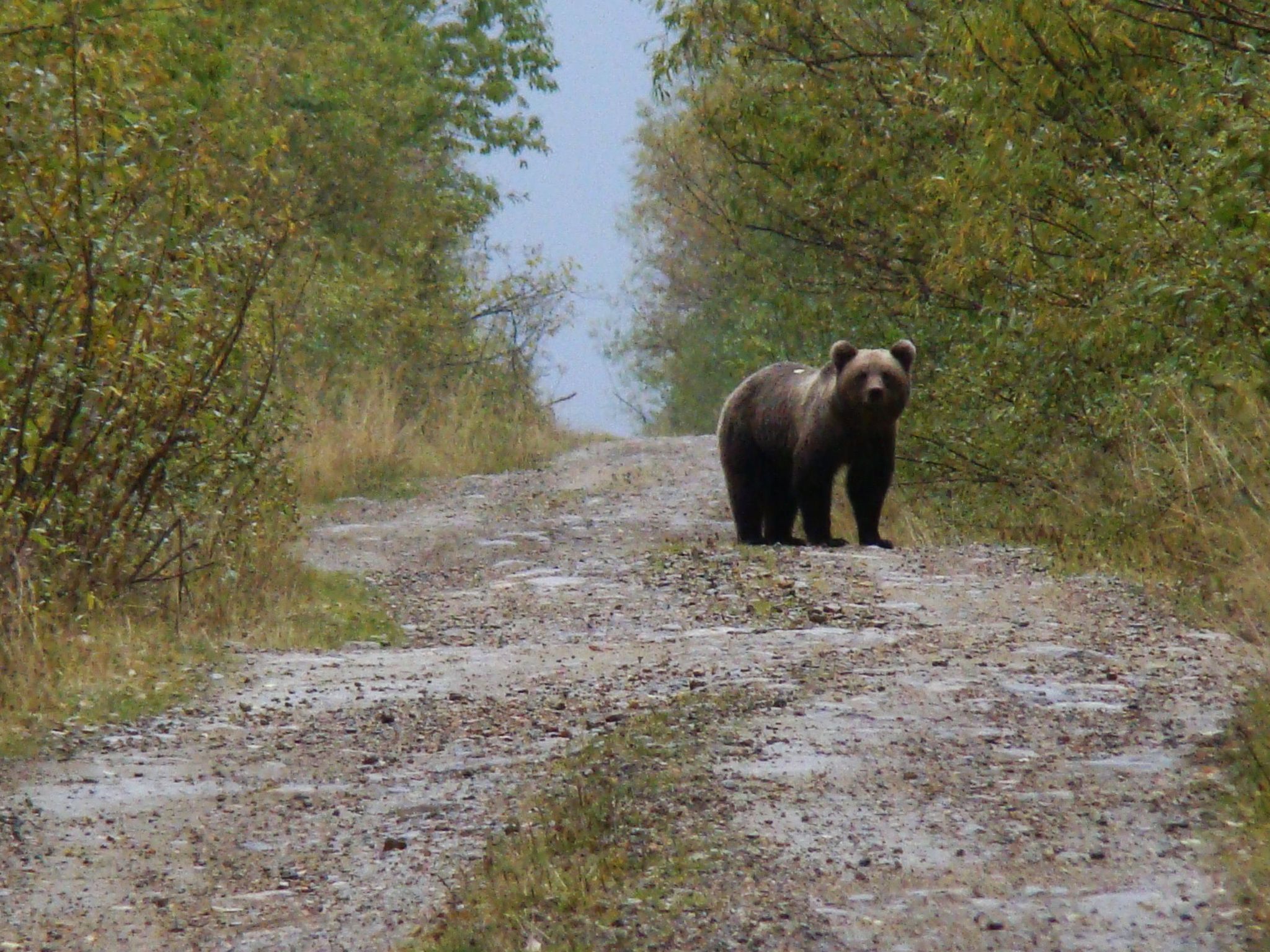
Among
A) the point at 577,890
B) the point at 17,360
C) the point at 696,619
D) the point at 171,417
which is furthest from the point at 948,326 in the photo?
the point at 577,890

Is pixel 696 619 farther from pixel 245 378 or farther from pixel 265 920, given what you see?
pixel 265 920

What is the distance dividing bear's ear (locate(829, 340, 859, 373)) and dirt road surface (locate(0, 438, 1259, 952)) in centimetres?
274

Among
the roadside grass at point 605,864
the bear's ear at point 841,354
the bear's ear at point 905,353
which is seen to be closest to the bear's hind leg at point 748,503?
the bear's ear at point 841,354

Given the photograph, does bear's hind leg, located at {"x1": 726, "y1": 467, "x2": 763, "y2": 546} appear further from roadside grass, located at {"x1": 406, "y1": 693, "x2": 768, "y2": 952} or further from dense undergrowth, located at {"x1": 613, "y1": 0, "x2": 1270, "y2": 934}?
roadside grass, located at {"x1": 406, "y1": 693, "x2": 768, "y2": 952}

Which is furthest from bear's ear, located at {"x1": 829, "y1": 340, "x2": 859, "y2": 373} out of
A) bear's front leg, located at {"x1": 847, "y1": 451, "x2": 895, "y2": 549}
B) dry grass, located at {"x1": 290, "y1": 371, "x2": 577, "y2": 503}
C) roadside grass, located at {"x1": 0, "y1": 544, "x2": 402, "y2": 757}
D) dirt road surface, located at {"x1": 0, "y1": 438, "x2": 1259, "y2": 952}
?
dry grass, located at {"x1": 290, "y1": 371, "x2": 577, "y2": 503}

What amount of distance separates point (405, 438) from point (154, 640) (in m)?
11.7

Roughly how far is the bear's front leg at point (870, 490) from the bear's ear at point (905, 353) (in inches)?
28.1

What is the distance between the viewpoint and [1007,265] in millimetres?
12258

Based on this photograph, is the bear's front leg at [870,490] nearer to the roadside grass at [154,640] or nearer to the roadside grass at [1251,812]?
Result: the roadside grass at [154,640]

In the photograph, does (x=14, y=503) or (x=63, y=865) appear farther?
(x=14, y=503)

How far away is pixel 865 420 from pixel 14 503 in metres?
6.34

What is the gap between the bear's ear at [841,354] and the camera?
12.4 meters

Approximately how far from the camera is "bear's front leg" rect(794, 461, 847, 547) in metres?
12.7

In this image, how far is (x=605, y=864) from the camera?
4645mm
